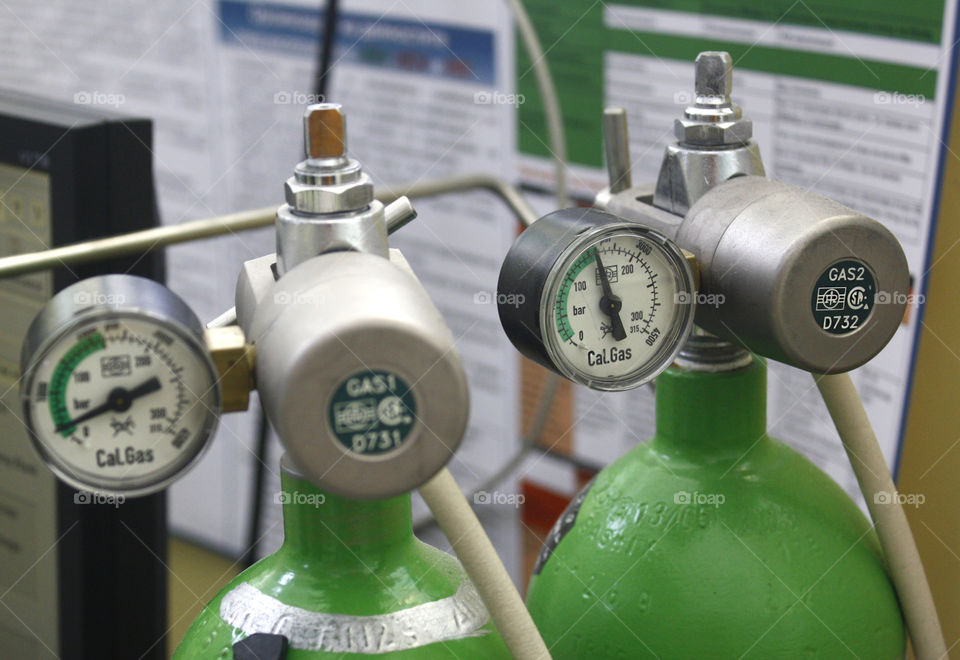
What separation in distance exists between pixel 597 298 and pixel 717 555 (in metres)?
0.16

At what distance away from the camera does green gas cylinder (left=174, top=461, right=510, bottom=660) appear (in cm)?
49

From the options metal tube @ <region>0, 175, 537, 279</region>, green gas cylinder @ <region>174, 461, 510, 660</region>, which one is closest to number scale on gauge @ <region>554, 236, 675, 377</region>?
green gas cylinder @ <region>174, 461, 510, 660</region>

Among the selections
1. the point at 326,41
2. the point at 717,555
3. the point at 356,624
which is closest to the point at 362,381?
the point at 356,624

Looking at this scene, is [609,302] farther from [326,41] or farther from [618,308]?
[326,41]

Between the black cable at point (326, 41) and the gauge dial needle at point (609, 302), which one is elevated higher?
the black cable at point (326, 41)

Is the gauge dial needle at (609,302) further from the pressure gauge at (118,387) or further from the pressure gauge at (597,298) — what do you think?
the pressure gauge at (118,387)

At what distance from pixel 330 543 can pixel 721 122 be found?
0.90 feet

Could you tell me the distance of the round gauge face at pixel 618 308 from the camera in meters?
0.50

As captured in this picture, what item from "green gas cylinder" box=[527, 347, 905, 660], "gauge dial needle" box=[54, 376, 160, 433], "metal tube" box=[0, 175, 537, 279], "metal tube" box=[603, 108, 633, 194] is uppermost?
"metal tube" box=[603, 108, 633, 194]

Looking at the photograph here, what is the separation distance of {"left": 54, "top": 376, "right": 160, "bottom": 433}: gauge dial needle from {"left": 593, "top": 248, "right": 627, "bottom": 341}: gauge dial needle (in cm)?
20

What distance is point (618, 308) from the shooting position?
1.68ft

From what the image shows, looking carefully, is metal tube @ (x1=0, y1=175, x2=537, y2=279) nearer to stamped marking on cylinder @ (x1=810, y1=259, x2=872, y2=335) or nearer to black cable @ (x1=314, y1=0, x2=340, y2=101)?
stamped marking on cylinder @ (x1=810, y1=259, x2=872, y2=335)

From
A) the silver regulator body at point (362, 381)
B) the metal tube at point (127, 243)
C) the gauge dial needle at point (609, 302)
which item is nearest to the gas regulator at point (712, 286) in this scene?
the gauge dial needle at point (609, 302)

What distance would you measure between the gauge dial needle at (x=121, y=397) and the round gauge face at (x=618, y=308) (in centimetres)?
16
